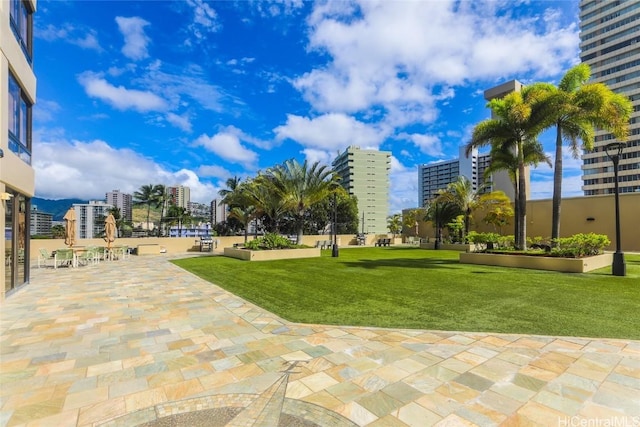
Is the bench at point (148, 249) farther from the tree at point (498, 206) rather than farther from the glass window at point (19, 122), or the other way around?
the tree at point (498, 206)

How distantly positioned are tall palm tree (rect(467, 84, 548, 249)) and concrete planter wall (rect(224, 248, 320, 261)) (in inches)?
414

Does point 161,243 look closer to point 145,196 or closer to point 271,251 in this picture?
point 271,251

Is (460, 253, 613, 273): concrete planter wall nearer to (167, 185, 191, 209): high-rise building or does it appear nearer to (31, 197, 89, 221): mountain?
(31, 197, 89, 221): mountain

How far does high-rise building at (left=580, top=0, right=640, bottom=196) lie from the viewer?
243 ft

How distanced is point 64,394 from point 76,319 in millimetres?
3377

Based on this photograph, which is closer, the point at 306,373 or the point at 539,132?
the point at 306,373

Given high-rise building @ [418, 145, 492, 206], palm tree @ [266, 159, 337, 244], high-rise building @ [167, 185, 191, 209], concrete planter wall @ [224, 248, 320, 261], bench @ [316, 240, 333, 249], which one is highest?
high-rise building @ [418, 145, 492, 206]

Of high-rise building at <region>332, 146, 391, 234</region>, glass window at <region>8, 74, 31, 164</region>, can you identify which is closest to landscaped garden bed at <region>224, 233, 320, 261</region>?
glass window at <region>8, 74, 31, 164</region>

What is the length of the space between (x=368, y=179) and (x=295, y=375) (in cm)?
12074

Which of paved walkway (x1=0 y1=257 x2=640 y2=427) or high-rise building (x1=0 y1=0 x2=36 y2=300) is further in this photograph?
high-rise building (x1=0 y1=0 x2=36 y2=300)

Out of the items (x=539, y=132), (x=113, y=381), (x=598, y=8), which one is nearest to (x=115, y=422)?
(x=113, y=381)

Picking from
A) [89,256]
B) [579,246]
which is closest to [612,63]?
[579,246]

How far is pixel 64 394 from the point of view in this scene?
10.2 ft

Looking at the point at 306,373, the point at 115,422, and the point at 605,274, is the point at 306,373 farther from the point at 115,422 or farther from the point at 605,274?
the point at 605,274
